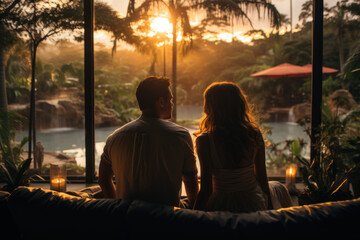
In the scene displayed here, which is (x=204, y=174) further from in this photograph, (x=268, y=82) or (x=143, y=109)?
(x=268, y=82)

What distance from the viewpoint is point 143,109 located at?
129cm

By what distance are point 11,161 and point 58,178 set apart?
0.43 m

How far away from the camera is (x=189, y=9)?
187 inches

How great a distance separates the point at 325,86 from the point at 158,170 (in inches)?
367

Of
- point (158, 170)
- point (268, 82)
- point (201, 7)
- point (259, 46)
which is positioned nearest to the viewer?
point (158, 170)

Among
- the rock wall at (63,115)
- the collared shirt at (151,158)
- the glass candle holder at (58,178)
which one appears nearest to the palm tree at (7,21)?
the glass candle holder at (58,178)

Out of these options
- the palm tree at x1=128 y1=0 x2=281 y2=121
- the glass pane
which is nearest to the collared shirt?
the glass pane

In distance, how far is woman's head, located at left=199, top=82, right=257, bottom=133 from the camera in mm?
1341

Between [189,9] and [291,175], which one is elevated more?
[189,9]

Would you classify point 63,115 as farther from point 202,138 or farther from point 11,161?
point 202,138

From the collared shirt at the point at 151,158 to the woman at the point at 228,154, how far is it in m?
0.11

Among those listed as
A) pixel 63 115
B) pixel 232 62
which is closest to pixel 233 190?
pixel 232 62

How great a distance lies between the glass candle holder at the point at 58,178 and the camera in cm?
216

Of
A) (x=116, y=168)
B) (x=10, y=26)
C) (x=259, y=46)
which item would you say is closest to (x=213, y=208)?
(x=116, y=168)
